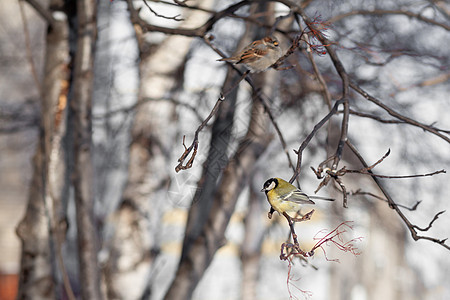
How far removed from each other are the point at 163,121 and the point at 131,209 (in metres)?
0.38

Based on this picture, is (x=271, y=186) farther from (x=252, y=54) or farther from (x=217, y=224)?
(x=217, y=224)

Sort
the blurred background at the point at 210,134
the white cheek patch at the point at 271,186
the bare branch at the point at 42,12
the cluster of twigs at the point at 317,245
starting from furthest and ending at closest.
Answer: the bare branch at the point at 42,12 → the blurred background at the point at 210,134 → the white cheek patch at the point at 271,186 → the cluster of twigs at the point at 317,245

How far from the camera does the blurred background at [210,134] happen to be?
131 centimetres

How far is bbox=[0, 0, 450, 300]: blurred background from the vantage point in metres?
1.31

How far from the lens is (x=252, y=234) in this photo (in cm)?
312

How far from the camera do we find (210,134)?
123 cm

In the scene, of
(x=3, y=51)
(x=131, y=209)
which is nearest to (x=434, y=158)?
(x=131, y=209)

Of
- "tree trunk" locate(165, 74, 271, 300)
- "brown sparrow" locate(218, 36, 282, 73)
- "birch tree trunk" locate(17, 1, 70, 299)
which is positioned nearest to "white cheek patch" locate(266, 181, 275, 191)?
"brown sparrow" locate(218, 36, 282, 73)

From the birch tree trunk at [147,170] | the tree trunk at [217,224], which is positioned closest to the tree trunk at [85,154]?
the tree trunk at [217,224]

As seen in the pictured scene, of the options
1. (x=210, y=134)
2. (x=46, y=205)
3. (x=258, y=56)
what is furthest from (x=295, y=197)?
(x=46, y=205)

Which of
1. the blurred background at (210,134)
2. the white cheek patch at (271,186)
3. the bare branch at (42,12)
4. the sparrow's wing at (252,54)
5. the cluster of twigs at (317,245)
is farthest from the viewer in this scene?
the bare branch at (42,12)

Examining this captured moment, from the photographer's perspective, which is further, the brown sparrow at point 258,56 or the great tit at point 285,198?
the brown sparrow at point 258,56

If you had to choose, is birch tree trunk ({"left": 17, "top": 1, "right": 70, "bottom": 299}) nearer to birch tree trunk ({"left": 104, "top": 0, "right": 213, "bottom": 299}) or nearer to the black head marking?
birch tree trunk ({"left": 104, "top": 0, "right": 213, "bottom": 299})

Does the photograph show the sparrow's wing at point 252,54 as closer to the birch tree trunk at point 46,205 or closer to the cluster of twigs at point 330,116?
the cluster of twigs at point 330,116
